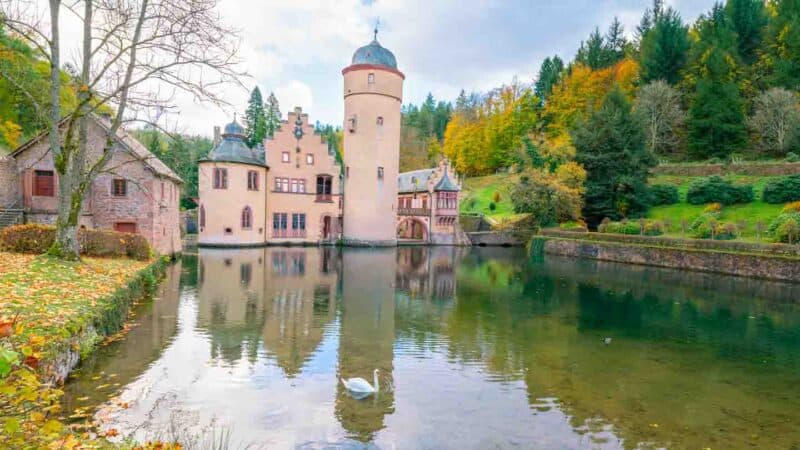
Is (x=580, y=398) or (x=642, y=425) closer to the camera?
(x=642, y=425)

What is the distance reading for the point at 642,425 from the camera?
7.15 meters

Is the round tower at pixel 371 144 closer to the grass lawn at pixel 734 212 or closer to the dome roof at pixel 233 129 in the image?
the dome roof at pixel 233 129

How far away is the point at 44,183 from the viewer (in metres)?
22.2

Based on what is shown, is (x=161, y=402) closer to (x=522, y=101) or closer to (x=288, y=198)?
(x=288, y=198)

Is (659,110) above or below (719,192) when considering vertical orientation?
above

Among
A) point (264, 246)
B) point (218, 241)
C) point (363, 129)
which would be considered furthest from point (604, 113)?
point (218, 241)

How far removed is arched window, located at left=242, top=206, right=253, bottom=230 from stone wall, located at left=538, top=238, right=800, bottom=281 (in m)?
22.7

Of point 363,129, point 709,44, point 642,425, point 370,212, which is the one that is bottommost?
point 642,425

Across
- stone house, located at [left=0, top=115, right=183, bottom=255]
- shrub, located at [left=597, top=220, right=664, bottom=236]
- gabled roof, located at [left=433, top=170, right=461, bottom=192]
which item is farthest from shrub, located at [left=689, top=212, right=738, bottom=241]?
stone house, located at [left=0, top=115, right=183, bottom=255]

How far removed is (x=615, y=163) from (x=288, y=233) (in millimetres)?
26812

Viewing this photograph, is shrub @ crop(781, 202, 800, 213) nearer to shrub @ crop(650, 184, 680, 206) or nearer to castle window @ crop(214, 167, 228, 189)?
shrub @ crop(650, 184, 680, 206)

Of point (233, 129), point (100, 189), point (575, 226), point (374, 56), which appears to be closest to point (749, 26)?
point (575, 226)

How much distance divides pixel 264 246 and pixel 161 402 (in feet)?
98.6

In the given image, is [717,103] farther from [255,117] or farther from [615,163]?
[255,117]
